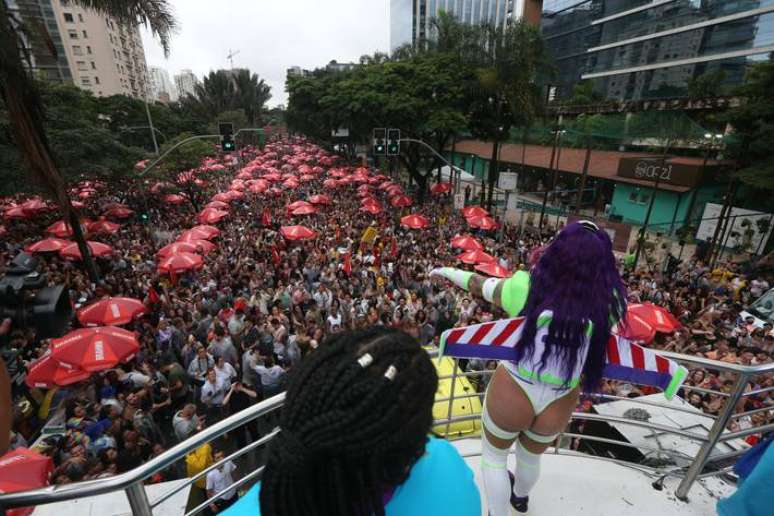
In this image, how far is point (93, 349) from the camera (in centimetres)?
602

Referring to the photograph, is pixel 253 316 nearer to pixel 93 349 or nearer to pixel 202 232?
pixel 93 349

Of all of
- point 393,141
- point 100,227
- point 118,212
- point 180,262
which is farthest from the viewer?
Answer: point 393,141

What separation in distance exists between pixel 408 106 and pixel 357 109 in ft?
14.8

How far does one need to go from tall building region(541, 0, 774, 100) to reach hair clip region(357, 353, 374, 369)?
28.0 metres

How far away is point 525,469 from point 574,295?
1.11 metres

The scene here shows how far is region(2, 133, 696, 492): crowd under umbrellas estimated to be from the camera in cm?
628

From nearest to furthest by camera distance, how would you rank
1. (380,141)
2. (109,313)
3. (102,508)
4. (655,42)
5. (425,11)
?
1. (102,508)
2. (109,313)
3. (380,141)
4. (655,42)
5. (425,11)

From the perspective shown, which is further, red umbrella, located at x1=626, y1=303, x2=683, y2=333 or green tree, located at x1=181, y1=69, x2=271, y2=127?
green tree, located at x1=181, y1=69, x2=271, y2=127

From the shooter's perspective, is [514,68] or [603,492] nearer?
[603,492]

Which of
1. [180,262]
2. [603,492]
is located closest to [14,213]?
[180,262]

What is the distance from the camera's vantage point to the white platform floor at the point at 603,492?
2.66 metres

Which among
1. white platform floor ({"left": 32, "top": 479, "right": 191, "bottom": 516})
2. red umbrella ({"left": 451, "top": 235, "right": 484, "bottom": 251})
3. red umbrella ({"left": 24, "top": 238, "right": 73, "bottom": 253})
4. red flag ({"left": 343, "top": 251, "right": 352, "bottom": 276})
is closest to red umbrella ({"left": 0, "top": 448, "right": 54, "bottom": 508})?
white platform floor ({"left": 32, "top": 479, "right": 191, "bottom": 516})

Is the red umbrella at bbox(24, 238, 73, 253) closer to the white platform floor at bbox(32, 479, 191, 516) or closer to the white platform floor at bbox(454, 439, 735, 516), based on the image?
the white platform floor at bbox(32, 479, 191, 516)

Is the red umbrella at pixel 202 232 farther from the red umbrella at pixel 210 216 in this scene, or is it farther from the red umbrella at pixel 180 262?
the red umbrella at pixel 180 262
